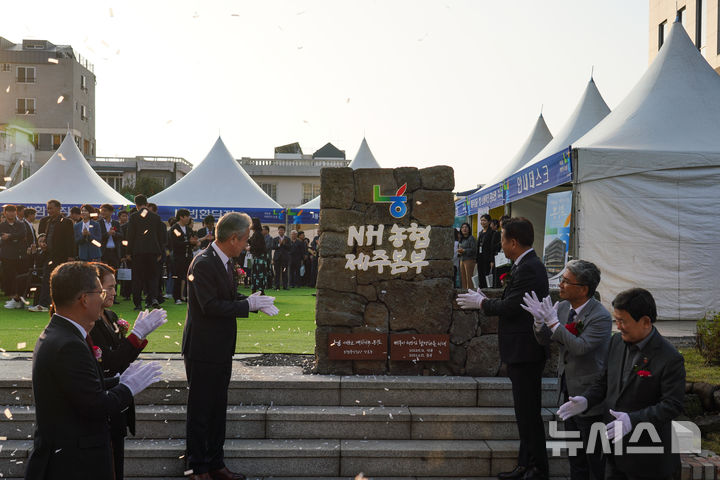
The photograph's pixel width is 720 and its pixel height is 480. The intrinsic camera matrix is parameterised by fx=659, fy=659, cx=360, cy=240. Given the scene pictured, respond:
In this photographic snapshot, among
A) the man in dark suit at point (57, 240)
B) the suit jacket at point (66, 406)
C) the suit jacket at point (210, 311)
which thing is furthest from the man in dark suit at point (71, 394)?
the man in dark suit at point (57, 240)

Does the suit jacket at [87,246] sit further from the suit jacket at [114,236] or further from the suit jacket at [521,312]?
the suit jacket at [521,312]

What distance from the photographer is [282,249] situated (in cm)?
1950

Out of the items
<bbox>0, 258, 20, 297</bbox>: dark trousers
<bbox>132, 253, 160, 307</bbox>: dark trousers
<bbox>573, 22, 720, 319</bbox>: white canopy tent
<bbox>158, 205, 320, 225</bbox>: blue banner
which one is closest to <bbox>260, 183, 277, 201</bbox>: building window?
<bbox>158, 205, 320, 225</bbox>: blue banner

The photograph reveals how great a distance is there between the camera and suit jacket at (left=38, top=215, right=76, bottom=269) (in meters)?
10.9

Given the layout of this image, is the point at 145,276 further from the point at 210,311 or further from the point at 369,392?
the point at 210,311

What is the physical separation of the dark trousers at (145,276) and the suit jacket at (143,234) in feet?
0.36

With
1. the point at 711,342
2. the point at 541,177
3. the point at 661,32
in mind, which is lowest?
the point at 711,342

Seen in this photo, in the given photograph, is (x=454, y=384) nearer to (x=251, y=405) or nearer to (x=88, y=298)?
(x=251, y=405)

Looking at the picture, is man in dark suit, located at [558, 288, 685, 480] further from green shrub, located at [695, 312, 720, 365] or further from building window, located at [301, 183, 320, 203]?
building window, located at [301, 183, 320, 203]

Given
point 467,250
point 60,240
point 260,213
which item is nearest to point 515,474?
point 60,240

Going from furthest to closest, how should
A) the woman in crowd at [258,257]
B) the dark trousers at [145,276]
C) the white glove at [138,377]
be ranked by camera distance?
the woman in crowd at [258,257] < the dark trousers at [145,276] < the white glove at [138,377]

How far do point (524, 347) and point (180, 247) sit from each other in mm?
9434

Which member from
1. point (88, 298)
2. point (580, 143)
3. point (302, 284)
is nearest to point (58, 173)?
point (302, 284)

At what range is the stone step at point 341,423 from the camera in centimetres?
546
